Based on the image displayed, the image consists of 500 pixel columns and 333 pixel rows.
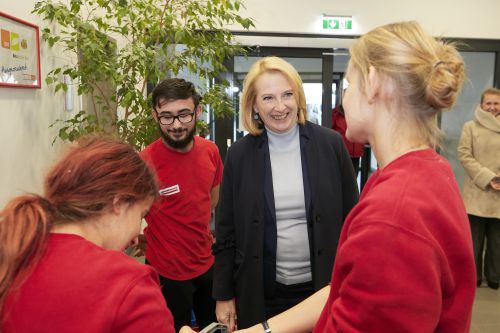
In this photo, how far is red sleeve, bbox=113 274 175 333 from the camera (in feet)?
2.43

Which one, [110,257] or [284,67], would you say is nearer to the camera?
[110,257]

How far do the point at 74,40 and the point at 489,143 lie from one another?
3.10 meters

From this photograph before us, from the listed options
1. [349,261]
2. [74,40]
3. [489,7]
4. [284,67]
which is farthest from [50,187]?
[489,7]

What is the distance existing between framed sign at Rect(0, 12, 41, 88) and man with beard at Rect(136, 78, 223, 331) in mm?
759

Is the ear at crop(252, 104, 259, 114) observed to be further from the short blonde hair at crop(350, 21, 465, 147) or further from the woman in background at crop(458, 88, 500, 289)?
the woman in background at crop(458, 88, 500, 289)

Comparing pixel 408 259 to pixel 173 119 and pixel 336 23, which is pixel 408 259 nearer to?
pixel 173 119

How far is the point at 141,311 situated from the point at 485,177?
3.32 metres

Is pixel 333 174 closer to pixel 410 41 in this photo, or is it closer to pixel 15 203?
pixel 410 41

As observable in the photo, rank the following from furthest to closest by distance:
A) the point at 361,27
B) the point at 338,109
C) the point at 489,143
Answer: the point at 338,109 < the point at 361,27 < the point at 489,143

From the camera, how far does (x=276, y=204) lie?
1552mm

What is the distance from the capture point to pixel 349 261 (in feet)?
2.31

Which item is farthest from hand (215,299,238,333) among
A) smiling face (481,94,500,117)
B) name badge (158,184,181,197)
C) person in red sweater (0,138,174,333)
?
smiling face (481,94,500,117)

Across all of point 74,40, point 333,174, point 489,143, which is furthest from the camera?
point 489,143

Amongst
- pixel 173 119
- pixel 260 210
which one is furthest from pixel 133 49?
pixel 260 210
